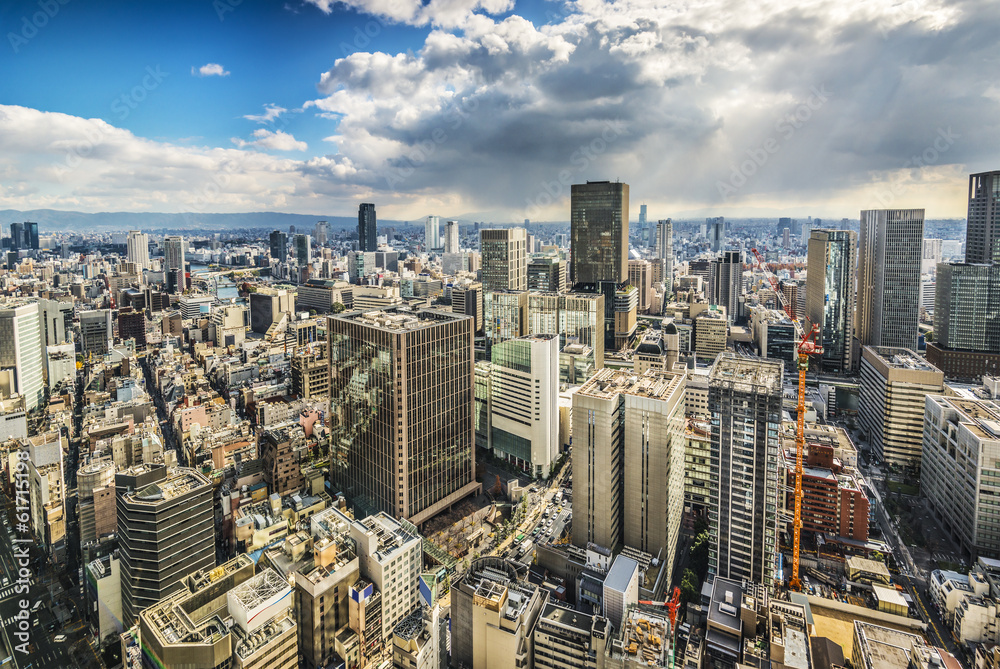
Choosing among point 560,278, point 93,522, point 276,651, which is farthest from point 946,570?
point 560,278

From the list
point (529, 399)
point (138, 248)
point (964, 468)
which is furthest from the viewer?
point (138, 248)

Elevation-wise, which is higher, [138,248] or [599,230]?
[599,230]

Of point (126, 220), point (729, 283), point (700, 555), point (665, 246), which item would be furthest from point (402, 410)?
point (665, 246)

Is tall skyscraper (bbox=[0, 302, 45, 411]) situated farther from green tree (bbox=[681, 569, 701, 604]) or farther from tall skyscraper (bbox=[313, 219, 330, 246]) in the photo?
tall skyscraper (bbox=[313, 219, 330, 246])

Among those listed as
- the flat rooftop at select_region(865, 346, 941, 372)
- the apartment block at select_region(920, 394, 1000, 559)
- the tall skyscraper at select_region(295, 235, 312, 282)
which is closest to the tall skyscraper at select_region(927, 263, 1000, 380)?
the flat rooftop at select_region(865, 346, 941, 372)

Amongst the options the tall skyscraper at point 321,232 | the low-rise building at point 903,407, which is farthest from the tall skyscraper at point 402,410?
the tall skyscraper at point 321,232

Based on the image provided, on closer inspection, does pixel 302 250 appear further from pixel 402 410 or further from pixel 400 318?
pixel 402 410

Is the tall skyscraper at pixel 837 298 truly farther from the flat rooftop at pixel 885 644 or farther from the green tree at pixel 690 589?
the flat rooftop at pixel 885 644
